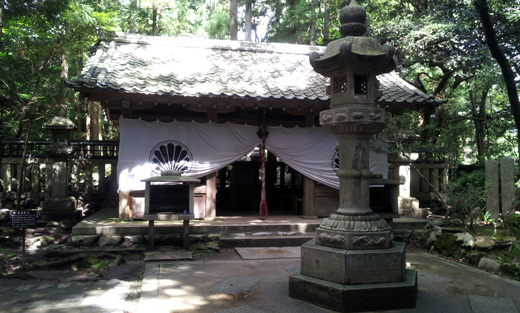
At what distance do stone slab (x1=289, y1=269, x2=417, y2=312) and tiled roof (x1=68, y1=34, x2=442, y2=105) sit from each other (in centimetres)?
572

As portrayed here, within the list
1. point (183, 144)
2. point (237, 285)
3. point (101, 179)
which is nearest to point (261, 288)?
point (237, 285)

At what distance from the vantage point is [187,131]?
10.6 meters

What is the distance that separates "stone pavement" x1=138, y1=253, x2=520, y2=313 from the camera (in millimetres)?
5012

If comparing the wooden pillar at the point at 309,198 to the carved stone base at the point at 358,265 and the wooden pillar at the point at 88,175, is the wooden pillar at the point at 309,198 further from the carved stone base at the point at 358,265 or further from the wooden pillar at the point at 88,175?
the wooden pillar at the point at 88,175

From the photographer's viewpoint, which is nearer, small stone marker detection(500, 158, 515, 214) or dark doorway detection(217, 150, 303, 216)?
small stone marker detection(500, 158, 515, 214)

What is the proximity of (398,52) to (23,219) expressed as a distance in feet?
40.4

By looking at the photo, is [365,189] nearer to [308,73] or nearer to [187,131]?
[187,131]

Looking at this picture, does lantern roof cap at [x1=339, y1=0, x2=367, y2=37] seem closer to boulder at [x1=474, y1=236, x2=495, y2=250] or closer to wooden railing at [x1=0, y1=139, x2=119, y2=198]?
boulder at [x1=474, y1=236, x2=495, y2=250]

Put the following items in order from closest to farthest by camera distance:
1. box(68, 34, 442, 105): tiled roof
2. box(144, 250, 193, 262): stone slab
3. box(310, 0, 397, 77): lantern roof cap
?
box(310, 0, 397, 77): lantern roof cap, box(144, 250, 193, 262): stone slab, box(68, 34, 442, 105): tiled roof

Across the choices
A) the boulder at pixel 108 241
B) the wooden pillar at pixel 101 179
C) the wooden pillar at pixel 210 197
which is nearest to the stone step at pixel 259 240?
the wooden pillar at pixel 210 197

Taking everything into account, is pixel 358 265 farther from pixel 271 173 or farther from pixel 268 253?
pixel 271 173

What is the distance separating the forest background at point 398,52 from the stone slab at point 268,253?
3.68m

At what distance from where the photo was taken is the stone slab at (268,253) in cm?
814

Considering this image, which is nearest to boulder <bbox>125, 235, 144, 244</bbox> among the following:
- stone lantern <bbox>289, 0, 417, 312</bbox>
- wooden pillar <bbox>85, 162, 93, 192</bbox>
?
wooden pillar <bbox>85, 162, 93, 192</bbox>
